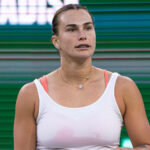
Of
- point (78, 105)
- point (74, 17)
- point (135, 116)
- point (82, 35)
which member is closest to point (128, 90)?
point (135, 116)

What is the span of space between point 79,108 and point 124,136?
208cm

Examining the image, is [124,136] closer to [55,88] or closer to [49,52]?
[49,52]

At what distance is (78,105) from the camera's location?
2545mm

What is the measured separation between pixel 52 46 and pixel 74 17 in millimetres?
1963

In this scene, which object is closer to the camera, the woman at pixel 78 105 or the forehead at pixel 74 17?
the woman at pixel 78 105

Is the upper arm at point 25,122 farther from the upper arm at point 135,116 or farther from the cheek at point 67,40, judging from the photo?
the upper arm at point 135,116

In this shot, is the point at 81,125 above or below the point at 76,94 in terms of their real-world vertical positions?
below

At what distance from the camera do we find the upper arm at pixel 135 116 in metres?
2.52

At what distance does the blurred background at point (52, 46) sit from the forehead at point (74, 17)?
6.06 feet

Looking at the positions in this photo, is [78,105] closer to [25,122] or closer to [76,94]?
[76,94]

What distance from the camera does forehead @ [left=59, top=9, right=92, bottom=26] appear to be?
258cm

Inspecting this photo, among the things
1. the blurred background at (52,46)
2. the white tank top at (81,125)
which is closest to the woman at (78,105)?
the white tank top at (81,125)

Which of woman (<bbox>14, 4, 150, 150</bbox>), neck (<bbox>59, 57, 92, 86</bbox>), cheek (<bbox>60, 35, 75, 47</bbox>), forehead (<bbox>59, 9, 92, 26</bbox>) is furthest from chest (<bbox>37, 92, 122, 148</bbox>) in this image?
forehead (<bbox>59, 9, 92, 26</bbox>)

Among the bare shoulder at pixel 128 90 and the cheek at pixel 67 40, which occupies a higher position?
the cheek at pixel 67 40
